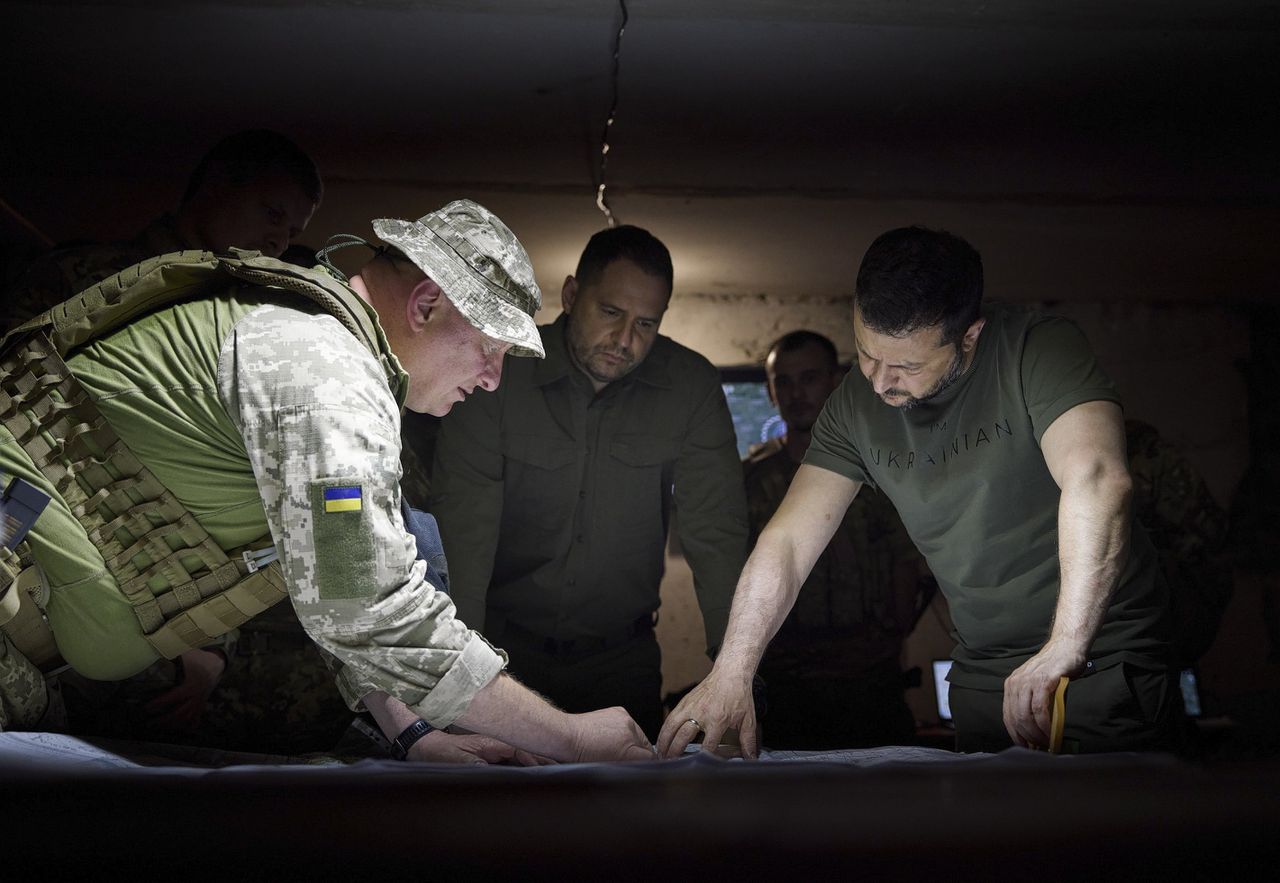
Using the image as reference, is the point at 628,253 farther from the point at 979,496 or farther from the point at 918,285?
the point at 979,496

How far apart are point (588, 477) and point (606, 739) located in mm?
1310

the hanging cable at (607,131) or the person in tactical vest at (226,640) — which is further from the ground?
the hanging cable at (607,131)

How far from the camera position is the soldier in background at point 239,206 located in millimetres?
2412

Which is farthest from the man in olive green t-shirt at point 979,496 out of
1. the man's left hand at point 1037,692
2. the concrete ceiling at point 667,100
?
the concrete ceiling at point 667,100

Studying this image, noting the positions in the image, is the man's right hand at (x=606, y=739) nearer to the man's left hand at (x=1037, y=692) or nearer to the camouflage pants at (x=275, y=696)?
the man's left hand at (x=1037, y=692)

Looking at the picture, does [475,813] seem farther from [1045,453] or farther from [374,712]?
[1045,453]

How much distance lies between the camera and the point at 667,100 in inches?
114

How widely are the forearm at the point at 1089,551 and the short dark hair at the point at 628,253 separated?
124 centimetres

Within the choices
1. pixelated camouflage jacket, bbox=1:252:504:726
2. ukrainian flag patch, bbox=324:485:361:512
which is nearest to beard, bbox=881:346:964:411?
pixelated camouflage jacket, bbox=1:252:504:726

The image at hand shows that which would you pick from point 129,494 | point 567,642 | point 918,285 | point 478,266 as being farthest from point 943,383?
point 129,494

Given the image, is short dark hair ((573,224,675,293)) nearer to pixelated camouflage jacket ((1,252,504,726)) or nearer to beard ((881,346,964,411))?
beard ((881,346,964,411))

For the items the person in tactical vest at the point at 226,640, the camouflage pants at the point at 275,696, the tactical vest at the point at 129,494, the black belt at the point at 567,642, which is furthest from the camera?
the black belt at the point at 567,642

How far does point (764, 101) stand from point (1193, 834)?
2.49 meters

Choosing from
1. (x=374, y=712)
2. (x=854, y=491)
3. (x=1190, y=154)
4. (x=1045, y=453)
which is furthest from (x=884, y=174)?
(x=374, y=712)
